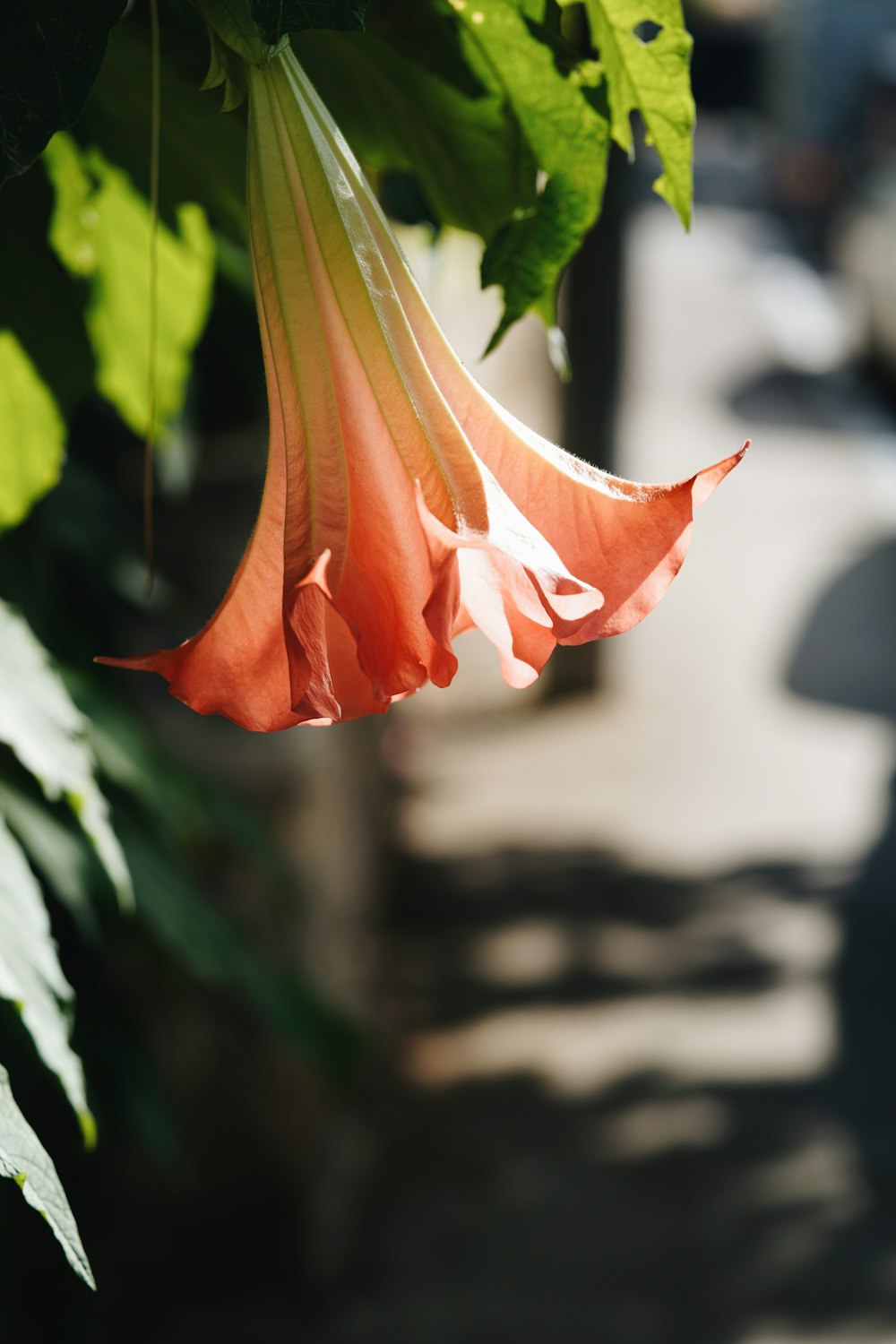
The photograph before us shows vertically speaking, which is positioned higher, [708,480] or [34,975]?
[708,480]

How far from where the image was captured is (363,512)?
1.62ft

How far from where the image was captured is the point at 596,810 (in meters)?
4.85

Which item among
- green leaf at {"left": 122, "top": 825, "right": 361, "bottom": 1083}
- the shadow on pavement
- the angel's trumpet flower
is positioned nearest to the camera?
the angel's trumpet flower

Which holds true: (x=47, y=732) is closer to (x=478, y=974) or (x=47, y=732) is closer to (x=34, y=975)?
(x=34, y=975)

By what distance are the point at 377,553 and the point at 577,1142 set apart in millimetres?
2922

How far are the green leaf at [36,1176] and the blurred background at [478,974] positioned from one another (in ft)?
0.85

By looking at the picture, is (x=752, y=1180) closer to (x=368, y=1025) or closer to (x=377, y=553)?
(x=368, y=1025)

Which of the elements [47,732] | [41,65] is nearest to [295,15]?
[41,65]

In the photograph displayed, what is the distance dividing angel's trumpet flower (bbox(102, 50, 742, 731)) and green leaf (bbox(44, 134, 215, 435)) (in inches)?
15.0

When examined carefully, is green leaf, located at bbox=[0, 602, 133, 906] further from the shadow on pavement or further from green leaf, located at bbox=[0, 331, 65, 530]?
the shadow on pavement

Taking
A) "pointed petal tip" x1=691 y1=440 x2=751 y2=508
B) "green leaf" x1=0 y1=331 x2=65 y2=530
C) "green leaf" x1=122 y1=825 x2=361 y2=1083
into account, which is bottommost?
"green leaf" x1=122 y1=825 x2=361 y2=1083

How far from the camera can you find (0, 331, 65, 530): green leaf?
85cm

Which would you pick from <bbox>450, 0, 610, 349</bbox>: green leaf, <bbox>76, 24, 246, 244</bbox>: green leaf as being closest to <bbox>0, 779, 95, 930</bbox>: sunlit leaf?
<bbox>76, 24, 246, 244</bbox>: green leaf

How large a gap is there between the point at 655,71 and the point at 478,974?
11.1 feet
